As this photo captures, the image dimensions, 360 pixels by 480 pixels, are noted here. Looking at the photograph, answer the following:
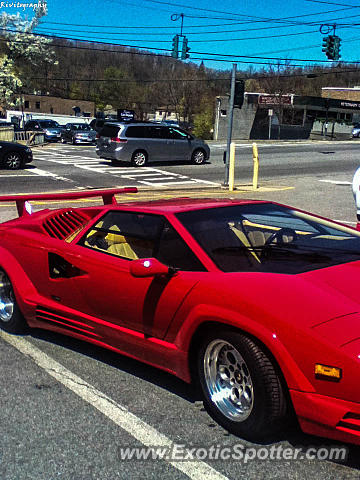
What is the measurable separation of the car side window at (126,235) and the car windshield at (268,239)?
10.8 inches

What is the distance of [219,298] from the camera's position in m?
3.04

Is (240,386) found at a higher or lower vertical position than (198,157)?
lower

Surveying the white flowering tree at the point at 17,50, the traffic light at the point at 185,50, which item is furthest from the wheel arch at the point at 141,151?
the white flowering tree at the point at 17,50

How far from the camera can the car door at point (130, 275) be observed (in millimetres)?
3375

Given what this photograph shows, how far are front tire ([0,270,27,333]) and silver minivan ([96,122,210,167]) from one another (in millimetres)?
18784

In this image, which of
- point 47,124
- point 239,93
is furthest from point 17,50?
point 239,93

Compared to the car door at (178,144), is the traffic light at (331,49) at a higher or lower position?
higher

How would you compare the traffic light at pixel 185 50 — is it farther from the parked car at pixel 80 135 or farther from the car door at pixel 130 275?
the car door at pixel 130 275

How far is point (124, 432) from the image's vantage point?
3.11m

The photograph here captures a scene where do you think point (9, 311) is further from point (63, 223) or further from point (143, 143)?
point (143, 143)

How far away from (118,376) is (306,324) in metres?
1.74

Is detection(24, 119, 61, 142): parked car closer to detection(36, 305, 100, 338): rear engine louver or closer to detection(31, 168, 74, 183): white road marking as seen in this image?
detection(31, 168, 74, 183): white road marking

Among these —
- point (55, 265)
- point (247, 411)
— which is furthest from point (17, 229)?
point (247, 411)

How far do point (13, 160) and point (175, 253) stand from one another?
65.1 feet
